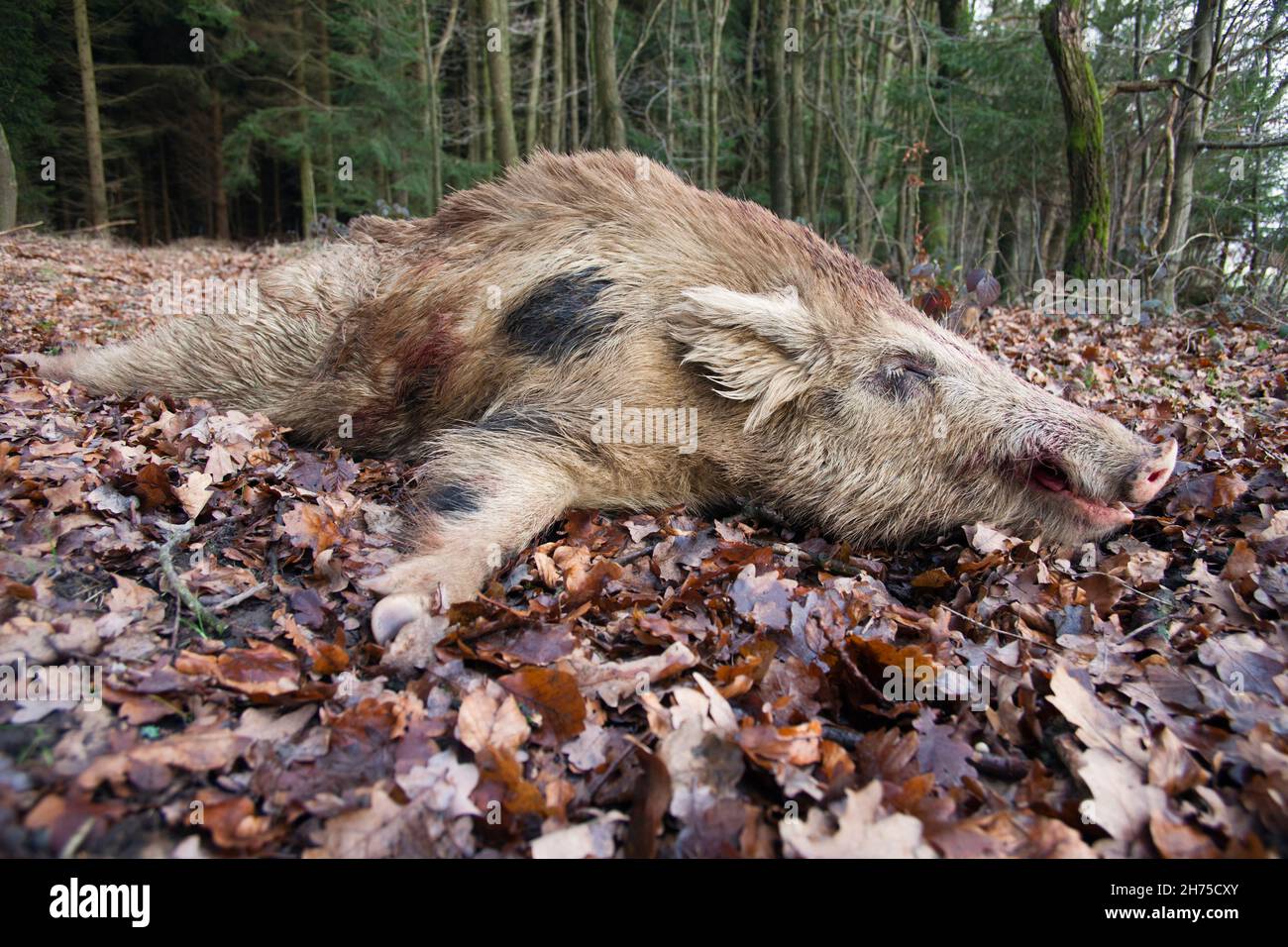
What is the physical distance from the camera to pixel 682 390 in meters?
3.80

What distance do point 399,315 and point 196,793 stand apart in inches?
120

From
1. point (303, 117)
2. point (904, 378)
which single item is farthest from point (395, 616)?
point (303, 117)

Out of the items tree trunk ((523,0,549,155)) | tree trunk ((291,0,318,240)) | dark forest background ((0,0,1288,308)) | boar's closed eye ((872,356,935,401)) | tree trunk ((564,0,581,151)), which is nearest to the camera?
boar's closed eye ((872,356,935,401))

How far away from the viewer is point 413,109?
2134cm

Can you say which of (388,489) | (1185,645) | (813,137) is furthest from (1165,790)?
(813,137)

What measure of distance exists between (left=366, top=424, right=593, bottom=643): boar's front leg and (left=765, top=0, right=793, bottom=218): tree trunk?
36.0ft

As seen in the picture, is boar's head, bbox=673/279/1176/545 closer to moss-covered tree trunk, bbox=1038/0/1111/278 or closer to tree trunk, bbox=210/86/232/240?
moss-covered tree trunk, bbox=1038/0/1111/278

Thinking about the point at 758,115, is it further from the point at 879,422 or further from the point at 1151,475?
the point at 1151,475

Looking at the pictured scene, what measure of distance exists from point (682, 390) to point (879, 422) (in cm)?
103

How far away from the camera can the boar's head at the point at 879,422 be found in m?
3.63

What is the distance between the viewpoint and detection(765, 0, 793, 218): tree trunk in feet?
42.2

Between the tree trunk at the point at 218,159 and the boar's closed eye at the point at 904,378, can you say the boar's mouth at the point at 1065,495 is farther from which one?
the tree trunk at the point at 218,159

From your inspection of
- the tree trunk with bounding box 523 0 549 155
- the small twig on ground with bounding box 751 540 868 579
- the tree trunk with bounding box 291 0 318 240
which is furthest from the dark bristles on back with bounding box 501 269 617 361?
the tree trunk with bounding box 291 0 318 240

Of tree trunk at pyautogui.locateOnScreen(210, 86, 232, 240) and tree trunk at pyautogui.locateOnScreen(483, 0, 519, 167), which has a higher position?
tree trunk at pyautogui.locateOnScreen(210, 86, 232, 240)
